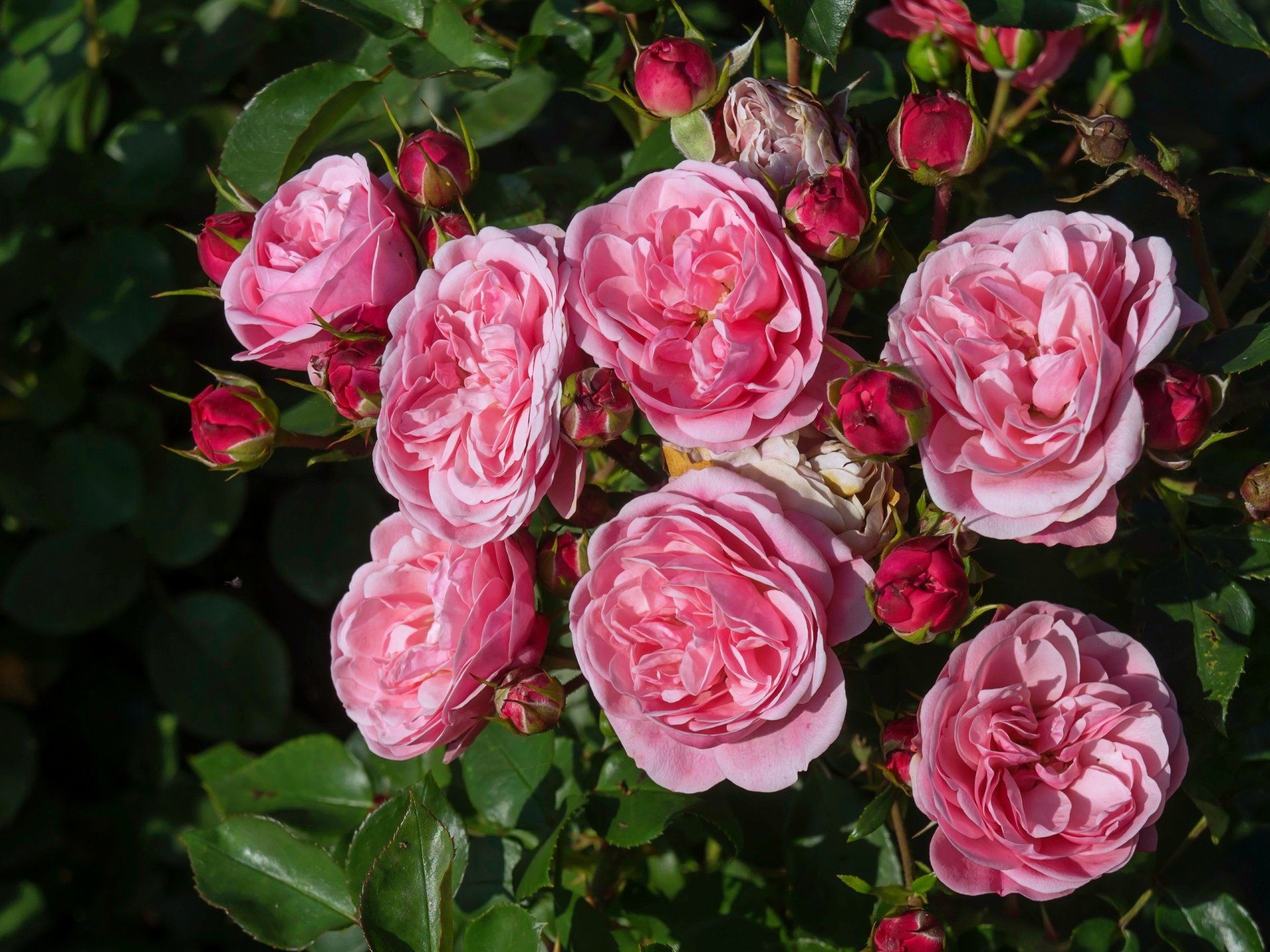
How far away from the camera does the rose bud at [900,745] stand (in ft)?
2.21

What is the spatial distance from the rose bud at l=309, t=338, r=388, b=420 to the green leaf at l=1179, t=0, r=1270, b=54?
25.6 inches

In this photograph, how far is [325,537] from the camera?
1259 mm

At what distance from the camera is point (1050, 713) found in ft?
2.14

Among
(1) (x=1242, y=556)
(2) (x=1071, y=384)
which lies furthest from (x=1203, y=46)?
(2) (x=1071, y=384)

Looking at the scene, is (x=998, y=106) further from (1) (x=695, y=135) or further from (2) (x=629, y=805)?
(2) (x=629, y=805)

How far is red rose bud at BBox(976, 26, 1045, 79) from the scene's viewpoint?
873 mm

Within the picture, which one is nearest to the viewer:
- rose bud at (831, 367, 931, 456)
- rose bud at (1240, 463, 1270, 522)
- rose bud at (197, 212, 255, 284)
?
rose bud at (831, 367, 931, 456)

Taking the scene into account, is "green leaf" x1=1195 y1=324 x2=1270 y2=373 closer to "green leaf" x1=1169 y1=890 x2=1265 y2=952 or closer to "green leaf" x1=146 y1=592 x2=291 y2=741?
"green leaf" x1=1169 y1=890 x2=1265 y2=952

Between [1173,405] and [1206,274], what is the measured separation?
197 millimetres

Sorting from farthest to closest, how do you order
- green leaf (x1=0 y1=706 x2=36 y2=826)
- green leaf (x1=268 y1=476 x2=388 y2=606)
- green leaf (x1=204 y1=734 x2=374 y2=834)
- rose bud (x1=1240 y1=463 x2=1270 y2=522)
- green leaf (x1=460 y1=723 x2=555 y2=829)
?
green leaf (x1=0 y1=706 x2=36 y2=826), green leaf (x1=268 y1=476 x2=388 y2=606), green leaf (x1=204 y1=734 x2=374 y2=834), green leaf (x1=460 y1=723 x2=555 y2=829), rose bud (x1=1240 y1=463 x2=1270 y2=522)

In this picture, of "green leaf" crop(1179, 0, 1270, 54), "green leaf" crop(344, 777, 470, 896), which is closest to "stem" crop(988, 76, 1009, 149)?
"green leaf" crop(1179, 0, 1270, 54)

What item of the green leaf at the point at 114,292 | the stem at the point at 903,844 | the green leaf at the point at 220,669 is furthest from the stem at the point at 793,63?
the green leaf at the point at 220,669

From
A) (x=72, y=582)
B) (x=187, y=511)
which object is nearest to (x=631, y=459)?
(x=187, y=511)

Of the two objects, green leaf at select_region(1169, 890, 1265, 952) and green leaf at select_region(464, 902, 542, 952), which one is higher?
green leaf at select_region(464, 902, 542, 952)
